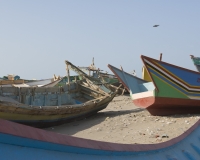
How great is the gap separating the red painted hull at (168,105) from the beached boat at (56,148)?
258 inches

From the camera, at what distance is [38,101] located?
9.95 meters

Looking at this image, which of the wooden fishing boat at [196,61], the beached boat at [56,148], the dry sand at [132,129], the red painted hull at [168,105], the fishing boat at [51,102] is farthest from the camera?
the wooden fishing boat at [196,61]

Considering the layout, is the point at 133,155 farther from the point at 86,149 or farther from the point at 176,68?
the point at 176,68

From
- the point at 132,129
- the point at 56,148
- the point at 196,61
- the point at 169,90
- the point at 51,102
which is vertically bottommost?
the point at 132,129

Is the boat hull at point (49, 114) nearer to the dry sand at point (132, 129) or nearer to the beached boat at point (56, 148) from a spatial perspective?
the dry sand at point (132, 129)

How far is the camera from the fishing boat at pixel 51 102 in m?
7.51

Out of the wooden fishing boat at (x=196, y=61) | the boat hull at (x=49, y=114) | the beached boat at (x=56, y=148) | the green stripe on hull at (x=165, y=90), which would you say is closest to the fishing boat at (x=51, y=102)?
the boat hull at (x=49, y=114)

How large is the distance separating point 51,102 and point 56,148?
9.03 m

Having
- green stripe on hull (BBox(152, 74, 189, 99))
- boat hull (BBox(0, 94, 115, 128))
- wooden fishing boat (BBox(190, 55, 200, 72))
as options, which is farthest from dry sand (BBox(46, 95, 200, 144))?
wooden fishing boat (BBox(190, 55, 200, 72))

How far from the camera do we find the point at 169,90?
29.8 ft

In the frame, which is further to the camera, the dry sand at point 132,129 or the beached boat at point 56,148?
the dry sand at point 132,129

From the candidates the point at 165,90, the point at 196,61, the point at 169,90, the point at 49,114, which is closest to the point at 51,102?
the point at 49,114

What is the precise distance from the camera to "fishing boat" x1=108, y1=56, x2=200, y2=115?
8.73m

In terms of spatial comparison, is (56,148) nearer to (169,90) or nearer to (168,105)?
(169,90)
